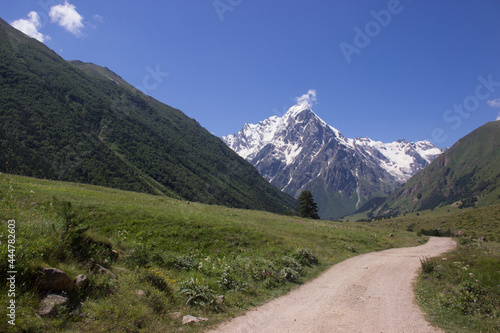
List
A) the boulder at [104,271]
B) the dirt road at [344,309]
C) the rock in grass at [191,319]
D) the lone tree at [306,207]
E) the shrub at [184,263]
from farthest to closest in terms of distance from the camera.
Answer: the lone tree at [306,207] < the shrub at [184,263] < the boulder at [104,271] < the dirt road at [344,309] < the rock in grass at [191,319]

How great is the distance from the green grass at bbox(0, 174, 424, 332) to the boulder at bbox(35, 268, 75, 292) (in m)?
0.21

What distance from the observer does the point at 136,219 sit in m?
19.5

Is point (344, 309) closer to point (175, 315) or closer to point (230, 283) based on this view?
point (230, 283)

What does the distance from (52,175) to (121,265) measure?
170659 mm

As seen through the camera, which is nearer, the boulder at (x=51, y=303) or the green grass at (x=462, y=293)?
the boulder at (x=51, y=303)

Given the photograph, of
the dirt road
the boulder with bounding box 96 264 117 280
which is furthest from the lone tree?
the boulder with bounding box 96 264 117 280

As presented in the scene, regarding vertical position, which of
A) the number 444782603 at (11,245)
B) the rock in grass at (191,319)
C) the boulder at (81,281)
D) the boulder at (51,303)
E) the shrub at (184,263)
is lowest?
the rock in grass at (191,319)

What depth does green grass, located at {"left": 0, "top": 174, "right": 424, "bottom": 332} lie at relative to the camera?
7.34 m

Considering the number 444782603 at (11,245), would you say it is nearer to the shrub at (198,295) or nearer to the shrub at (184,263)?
the shrub at (198,295)

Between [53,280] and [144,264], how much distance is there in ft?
16.9

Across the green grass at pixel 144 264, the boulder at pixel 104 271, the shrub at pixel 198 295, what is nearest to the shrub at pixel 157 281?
the green grass at pixel 144 264

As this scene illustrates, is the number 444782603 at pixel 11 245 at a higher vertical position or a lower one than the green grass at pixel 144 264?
higher

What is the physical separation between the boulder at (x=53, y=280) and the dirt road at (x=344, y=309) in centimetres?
511

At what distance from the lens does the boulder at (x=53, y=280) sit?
24.0 ft
